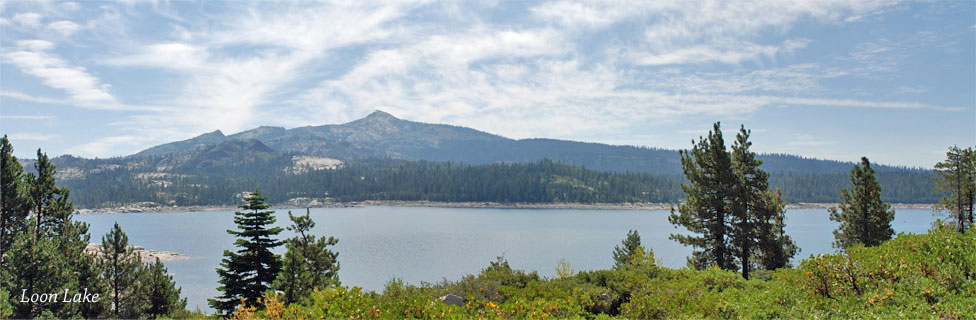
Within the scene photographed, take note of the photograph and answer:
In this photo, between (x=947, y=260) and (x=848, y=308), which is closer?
(x=848, y=308)

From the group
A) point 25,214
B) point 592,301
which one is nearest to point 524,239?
point 25,214

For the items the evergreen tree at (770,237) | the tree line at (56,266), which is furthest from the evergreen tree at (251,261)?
the evergreen tree at (770,237)

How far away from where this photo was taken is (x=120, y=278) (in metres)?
28.2

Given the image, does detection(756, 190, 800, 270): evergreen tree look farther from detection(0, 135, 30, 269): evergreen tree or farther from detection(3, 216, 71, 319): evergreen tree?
detection(0, 135, 30, 269): evergreen tree

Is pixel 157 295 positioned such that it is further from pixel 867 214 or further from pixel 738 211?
pixel 867 214

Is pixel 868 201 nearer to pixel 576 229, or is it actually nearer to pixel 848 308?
pixel 848 308

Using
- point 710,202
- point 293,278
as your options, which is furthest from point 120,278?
point 710,202

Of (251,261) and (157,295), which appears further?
(157,295)

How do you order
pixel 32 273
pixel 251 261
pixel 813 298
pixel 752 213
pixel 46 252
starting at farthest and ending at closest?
pixel 752 213
pixel 251 261
pixel 46 252
pixel 32 273
pixel 813 298

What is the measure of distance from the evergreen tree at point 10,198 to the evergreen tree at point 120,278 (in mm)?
3675

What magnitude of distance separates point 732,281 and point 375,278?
2050 inches

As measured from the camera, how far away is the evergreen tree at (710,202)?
27.3 m

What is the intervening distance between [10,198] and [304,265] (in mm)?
14130

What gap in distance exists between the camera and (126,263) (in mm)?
28500
